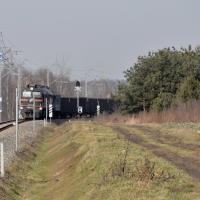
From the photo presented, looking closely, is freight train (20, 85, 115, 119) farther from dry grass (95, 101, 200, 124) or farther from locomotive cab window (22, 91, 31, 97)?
dry grass (95, 101, 200, 124)

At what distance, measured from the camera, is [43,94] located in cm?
6594

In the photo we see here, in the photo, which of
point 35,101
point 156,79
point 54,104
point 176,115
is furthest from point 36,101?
point 176,115

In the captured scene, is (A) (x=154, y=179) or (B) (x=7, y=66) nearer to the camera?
(A) (x=154, y=179)

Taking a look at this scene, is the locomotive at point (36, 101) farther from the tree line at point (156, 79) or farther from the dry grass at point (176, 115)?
the dry grass at point (176, 115)

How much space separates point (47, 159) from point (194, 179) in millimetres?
13645

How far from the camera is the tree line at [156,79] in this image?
57.4 m

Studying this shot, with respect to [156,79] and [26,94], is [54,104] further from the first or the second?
[156,79]

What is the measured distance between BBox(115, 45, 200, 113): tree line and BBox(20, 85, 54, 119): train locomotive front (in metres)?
7.74

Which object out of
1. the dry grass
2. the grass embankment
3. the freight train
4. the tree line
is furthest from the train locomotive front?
the grass embankment

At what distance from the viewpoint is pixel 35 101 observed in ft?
213

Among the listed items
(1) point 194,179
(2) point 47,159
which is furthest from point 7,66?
(1) point 194,179

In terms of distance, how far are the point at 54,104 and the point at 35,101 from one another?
5.66 meters

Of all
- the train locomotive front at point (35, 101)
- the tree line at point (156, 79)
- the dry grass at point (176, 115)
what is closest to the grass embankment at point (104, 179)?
the dry grass at point (176, 115)

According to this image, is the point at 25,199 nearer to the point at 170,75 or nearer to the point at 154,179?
the point at 154,179
